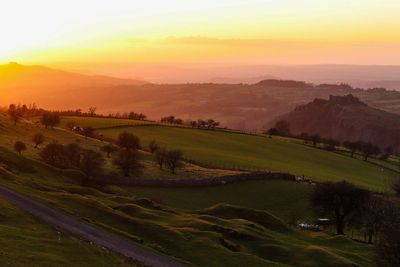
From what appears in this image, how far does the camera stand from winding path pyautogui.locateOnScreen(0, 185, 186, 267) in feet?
135

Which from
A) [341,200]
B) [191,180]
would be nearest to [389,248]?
[341,200]

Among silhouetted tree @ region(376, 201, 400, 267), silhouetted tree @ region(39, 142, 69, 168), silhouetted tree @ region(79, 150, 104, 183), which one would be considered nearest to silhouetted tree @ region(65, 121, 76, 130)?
silhouetted tree @ region(39, 142, 69, 168)

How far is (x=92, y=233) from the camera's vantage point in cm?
4500

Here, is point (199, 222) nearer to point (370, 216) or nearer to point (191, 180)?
point (370, 216)

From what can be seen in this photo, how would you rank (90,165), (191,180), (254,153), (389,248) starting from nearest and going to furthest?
1. (389,248)
2. (90,165)
3. (191,180)
4. (254,153)

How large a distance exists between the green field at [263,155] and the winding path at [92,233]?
83.1m

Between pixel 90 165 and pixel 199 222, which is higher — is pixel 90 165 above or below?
above

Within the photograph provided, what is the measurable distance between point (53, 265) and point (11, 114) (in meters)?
131

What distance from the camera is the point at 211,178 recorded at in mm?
101562

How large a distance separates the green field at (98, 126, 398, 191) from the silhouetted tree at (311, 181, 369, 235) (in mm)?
40707

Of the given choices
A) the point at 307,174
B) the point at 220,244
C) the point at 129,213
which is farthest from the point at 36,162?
the point at 307,174

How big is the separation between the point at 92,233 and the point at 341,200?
49.4m

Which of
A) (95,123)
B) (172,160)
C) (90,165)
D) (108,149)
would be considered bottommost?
(90,165)

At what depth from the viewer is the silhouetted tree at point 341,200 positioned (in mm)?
82250
